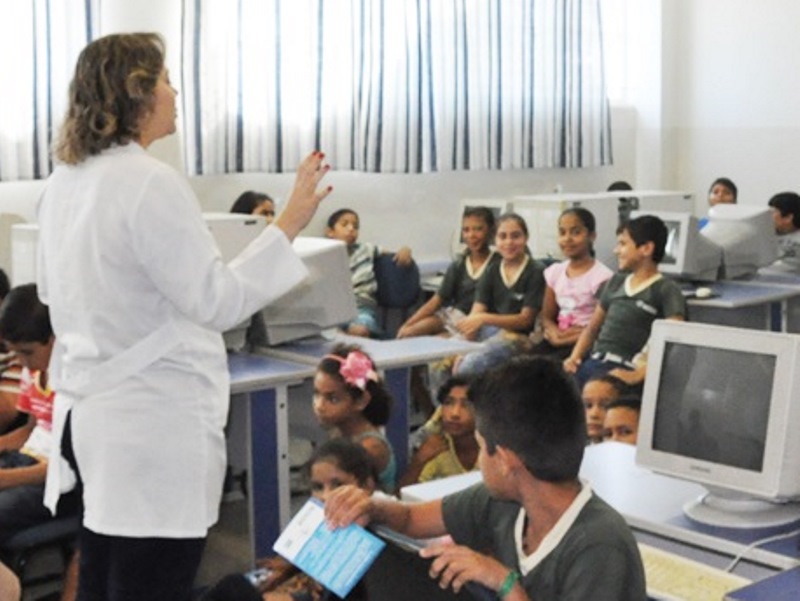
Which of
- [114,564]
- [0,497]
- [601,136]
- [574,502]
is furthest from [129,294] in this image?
[601,136]

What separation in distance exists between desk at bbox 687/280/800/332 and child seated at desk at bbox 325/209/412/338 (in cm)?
141

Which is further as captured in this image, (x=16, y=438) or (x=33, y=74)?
(x=33, y=74)

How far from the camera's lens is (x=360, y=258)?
6.11 metres

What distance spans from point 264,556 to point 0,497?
0.85m

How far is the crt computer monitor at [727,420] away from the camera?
2248 mm

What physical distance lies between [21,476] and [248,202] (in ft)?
8.50

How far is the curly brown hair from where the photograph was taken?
7.47ft

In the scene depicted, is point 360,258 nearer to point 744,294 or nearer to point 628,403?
point 744,294

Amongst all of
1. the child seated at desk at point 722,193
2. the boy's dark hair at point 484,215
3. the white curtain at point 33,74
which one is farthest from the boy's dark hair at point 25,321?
the child seated at desk at point 722,193

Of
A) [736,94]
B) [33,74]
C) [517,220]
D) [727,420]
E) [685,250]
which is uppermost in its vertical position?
[736,94]

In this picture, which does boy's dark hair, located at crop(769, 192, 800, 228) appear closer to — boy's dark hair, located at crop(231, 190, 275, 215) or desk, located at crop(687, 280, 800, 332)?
desk, located at crop(687, 280, 800, 332)

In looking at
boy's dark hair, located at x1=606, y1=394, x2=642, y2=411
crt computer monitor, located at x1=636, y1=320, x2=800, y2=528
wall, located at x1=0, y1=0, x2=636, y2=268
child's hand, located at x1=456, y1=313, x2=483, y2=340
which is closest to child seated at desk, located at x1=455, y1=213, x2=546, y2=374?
child's hand, located at x1=456, y1=313, x2=483, y2=340

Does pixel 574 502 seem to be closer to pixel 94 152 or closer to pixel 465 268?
pixel 94 152

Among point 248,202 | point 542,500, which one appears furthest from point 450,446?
point 248,202
